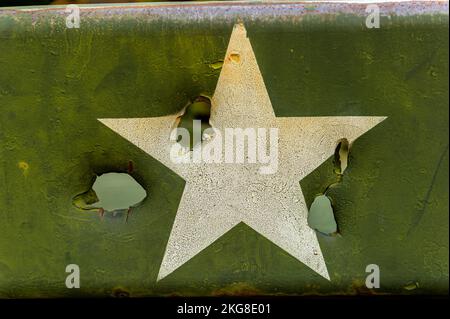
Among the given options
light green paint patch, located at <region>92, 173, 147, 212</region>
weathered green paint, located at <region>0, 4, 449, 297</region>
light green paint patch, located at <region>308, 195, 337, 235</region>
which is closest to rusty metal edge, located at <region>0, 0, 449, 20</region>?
weathered green paint, located at <region>0, 4, 449, 297</region>

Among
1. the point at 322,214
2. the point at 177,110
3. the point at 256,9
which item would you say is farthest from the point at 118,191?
the point at 256,9

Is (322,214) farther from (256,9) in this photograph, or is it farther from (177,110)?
(256,9)

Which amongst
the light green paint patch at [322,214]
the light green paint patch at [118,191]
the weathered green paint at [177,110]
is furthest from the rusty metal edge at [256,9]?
the light green paint patch at [322,214]

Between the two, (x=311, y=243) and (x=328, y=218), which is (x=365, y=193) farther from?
(x=311, y=243)
